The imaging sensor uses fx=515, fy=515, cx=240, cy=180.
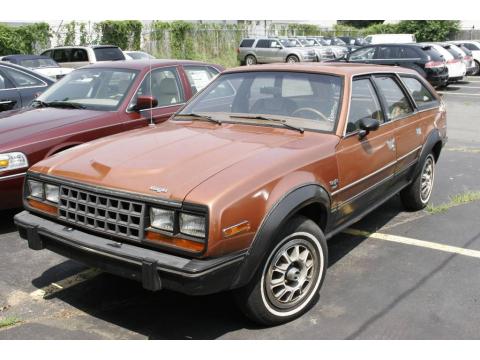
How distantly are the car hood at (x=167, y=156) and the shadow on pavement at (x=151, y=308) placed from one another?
86cm

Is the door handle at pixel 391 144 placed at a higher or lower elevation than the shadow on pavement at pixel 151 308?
higher

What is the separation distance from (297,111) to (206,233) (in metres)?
1.75

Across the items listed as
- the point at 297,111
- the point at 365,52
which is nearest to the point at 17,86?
the point at 297,111

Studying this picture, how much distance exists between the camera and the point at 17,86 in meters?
7.87

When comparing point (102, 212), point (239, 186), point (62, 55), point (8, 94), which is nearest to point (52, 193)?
point (102, 212)

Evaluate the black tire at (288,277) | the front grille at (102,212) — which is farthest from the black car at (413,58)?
the front grille at (102,212)

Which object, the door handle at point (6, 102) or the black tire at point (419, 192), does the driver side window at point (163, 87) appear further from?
the black tire at point (419, 192)

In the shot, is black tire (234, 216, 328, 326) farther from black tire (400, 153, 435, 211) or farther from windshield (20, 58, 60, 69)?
windshield (20, 58, 60, 69)

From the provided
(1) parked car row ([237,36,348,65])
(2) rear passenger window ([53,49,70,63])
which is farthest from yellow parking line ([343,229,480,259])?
(1) parked car row ([237,36,348,65])

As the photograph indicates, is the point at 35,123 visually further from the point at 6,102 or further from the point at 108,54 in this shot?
the point at 108,54

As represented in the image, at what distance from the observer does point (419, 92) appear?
5629 mm

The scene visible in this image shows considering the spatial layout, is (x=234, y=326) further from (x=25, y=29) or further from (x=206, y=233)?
(x=25, y=29)

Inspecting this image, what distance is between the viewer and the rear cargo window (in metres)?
17.5

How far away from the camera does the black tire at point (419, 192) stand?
18.0ft
